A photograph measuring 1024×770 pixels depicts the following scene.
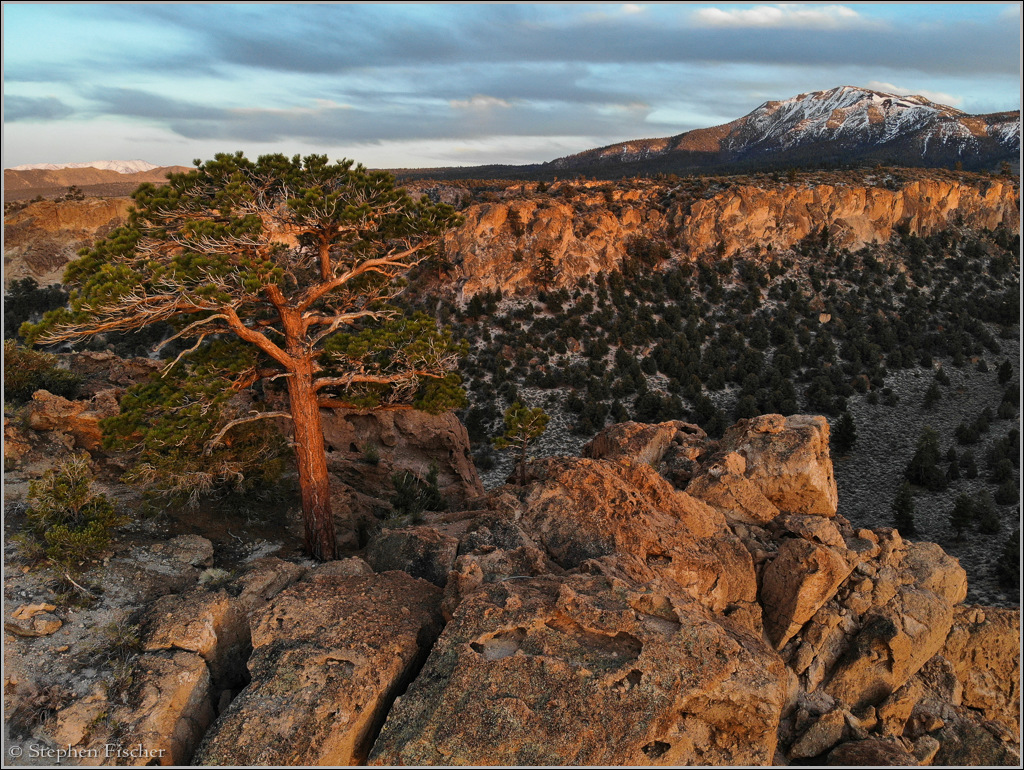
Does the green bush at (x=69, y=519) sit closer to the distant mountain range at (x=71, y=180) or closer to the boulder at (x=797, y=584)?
the boulder at (x=797, y=584)

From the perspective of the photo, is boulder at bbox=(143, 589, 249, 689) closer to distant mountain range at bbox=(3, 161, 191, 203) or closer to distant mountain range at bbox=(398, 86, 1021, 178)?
distant mountain range at bbox=(3, 161, 191, 203)

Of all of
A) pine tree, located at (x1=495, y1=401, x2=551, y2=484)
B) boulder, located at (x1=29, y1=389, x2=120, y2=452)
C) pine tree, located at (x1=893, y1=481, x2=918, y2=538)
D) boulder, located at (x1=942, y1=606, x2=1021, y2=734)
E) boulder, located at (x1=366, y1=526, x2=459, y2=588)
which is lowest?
pine tree, located at (x1=893, y1=481, x2=918, y2=538)

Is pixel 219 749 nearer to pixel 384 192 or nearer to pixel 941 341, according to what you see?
pixel 384 192

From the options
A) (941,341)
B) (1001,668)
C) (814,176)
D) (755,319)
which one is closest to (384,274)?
(1001,668)

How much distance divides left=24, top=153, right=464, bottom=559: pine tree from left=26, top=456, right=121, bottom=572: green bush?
4.97 feet

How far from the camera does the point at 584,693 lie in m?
4.78

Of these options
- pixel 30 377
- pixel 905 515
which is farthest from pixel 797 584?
pixel 905 515

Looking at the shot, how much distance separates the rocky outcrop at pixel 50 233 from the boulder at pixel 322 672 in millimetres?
42130

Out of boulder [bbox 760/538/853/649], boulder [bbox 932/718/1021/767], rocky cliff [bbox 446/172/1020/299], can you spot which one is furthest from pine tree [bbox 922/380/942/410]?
boulder [bbox 932/718/1021/767]

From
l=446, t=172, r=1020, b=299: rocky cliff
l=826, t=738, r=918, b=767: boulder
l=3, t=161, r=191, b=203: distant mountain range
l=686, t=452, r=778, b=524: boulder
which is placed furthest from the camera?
l=3, t=161, r=191, b=203: distant mountain range

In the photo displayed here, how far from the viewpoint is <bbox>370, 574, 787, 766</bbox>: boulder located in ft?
15.1

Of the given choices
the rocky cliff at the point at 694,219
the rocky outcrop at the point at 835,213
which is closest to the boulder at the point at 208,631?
the rocky cliff at the point at 694,219

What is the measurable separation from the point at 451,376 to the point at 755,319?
29.7 m

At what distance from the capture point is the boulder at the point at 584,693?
15.1 feet
